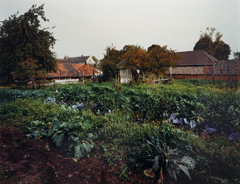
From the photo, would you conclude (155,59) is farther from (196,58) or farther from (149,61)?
(196,58)

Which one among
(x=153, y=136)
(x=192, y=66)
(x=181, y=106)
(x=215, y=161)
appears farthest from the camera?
(x=192, y=66)

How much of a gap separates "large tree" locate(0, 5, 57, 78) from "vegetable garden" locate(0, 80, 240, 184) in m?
16.6

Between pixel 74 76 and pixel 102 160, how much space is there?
89.8 feet

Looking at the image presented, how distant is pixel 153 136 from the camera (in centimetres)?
310

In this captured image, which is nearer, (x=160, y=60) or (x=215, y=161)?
(x=215, y=161)

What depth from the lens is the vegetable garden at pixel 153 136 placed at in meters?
2.76

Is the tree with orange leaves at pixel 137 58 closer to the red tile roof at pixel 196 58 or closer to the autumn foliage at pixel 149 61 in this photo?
the autumn foliage at pixel 149 61

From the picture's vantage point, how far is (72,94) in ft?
23.4

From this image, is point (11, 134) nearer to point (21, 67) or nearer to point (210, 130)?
point (210, 130)

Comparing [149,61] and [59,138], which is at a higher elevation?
[149,61]

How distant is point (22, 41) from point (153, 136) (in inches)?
890

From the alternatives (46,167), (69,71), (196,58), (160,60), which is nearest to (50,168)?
(46,167)

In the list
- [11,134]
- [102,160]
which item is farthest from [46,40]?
[102,160]

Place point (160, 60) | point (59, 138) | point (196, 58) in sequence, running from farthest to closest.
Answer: point (196, 58)
point (160, 60)
point (59, 138)
